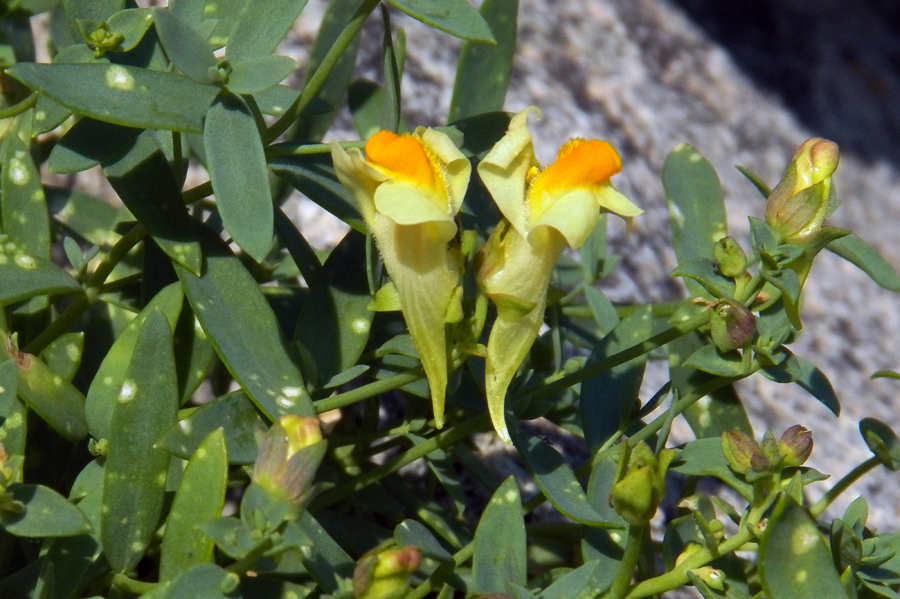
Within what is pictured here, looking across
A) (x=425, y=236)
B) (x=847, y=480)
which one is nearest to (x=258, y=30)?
(x=425, y=236)

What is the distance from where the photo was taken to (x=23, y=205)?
1.27 meters

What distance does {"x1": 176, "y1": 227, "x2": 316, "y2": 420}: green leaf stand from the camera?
1058 mm

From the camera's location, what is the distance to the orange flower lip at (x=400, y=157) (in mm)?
962

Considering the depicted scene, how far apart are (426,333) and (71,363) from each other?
0.48 m

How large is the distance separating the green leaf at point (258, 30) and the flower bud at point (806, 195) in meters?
0.61

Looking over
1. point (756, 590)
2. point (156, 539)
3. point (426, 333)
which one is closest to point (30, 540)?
point (156, 539)

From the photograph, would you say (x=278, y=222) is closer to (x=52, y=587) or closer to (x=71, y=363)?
(x=71, y=363)

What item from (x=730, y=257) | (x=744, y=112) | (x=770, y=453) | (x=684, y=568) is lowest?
(x=744, y=112)

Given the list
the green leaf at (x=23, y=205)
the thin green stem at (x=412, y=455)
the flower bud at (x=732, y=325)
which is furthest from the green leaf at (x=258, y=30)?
the flower bud at (x=732, y=325)

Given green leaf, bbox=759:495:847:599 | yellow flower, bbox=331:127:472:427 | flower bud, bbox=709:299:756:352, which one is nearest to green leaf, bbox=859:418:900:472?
flower bud, bbox=709:299:756:352

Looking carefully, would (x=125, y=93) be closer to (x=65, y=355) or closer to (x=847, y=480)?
(x=65, y=355)

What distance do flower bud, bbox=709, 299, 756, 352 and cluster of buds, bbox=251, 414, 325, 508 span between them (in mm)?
521

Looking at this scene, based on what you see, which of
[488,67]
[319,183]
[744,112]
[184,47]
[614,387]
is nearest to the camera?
[184,47]

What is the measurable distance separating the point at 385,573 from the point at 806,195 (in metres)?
0.64
